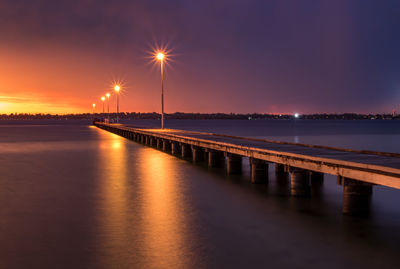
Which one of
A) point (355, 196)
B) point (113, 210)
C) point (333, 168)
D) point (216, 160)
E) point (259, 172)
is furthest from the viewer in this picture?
point (216, 160)

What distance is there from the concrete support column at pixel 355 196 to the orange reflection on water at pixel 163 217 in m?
4.70

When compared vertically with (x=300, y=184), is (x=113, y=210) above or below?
below

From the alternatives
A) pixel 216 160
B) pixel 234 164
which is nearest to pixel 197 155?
pixel 216 160

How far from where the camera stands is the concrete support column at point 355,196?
11.5 meters

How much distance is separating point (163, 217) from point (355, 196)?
18.7 feet

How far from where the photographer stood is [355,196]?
1184 centimetres

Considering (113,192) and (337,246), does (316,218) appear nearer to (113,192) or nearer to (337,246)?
(337,246)

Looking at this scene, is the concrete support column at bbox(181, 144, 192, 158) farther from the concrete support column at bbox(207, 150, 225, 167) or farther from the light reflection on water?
the concrete support column at bbox(207, 150, 225, 167)

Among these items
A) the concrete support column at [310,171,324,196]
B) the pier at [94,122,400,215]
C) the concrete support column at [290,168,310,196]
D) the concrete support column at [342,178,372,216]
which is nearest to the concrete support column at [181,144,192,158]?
the pier at [94,122,400,215]

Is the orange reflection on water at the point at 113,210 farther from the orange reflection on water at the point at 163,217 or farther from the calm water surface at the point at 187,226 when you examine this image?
the orange reflection on water at the point at 163,217

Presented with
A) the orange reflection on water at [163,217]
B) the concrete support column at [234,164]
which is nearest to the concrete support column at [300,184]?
the orange reflection on water at [163,217]

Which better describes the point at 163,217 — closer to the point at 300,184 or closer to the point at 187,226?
the point at 187,226

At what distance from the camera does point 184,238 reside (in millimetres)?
10625

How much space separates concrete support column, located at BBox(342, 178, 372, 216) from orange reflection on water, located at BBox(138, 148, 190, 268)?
15.4 ft
